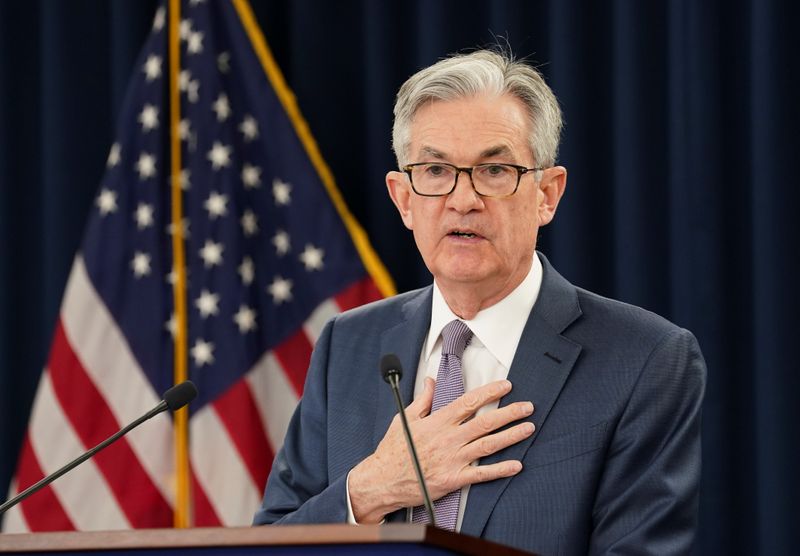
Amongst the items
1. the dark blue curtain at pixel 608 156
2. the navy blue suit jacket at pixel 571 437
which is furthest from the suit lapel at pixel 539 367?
the dark blue curtain at pixel 608 156

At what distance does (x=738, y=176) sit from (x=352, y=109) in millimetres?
1344

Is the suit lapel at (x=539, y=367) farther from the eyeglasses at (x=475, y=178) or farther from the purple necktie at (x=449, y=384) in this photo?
the eyeglasses at (x=475, y=178)

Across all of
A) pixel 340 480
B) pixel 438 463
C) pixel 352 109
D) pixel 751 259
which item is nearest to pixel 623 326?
pixel 438 463

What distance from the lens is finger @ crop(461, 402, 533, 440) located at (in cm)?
240

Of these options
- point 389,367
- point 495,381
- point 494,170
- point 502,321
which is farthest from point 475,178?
point 389,367

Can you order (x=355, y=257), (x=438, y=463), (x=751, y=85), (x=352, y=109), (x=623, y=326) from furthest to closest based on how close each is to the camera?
(x=352, y=109), (x=355, y=257), (x=751, y=85), (x=623, y=326), (x=438, y=463)

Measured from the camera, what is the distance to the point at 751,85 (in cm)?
385

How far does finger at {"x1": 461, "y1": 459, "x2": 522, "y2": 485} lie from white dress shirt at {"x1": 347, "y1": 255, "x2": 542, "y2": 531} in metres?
0.23

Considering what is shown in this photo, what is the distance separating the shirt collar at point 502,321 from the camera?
8.59ft

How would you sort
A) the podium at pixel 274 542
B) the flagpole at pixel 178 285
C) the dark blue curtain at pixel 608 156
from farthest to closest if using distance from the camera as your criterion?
the flagpole at pixel 178 285
the dark blue curtain at pixel 608 156
the podium at pixel 274 542

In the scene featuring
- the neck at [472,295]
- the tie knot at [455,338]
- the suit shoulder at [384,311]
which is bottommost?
the tie knot at [455,338]

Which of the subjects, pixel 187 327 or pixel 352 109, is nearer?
pixel 187 327

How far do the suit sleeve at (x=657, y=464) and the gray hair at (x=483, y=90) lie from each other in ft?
1.67

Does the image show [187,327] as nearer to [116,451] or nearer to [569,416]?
[116,451]
